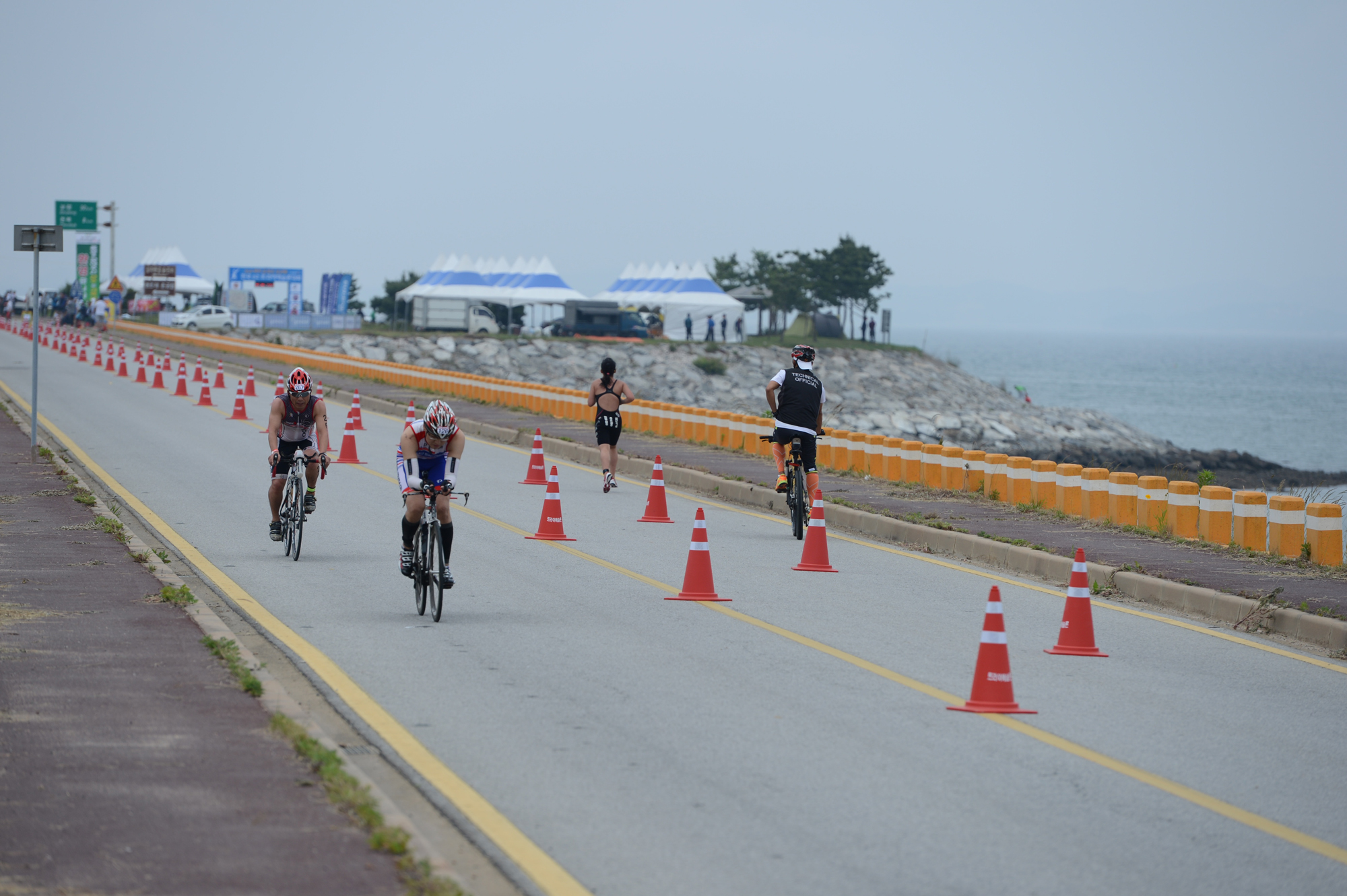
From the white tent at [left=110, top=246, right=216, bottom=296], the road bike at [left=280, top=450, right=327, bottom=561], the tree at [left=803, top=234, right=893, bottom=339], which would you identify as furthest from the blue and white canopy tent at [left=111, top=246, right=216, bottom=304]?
the road bike at [left=280, top=450, right=327, bottom=561]

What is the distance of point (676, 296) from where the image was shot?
266ft

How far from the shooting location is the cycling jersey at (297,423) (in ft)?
45.5

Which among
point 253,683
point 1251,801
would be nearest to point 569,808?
point 253,683

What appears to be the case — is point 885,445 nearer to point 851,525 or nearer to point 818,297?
point 851,525

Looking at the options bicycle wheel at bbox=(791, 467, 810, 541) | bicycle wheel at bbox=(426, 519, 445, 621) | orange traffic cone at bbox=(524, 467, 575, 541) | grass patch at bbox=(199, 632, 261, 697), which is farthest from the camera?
bicycle wheel at bbox=(791, 467, 810, 541)

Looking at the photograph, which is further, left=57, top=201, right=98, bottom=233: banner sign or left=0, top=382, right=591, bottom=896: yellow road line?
left=57, top=201, right=98, bottom=233: banner sign

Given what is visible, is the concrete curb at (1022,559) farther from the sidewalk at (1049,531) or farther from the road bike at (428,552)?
the road bike at (428,552)

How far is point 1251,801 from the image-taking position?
6758mm

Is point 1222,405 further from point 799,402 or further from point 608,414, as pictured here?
point 799,402

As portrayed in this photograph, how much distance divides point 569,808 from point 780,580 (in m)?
6.96

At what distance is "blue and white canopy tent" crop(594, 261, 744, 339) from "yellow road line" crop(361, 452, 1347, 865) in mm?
69404

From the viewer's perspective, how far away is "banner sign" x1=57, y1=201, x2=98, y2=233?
243ft

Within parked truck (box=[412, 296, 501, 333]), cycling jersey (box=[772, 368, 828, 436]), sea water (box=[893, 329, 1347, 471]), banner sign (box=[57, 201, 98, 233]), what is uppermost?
banner sign (box=[57, 201, 98, 233])

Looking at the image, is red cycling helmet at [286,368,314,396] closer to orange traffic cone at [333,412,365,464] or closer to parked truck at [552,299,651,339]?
orange traffic cone at [333,412,365,464]
